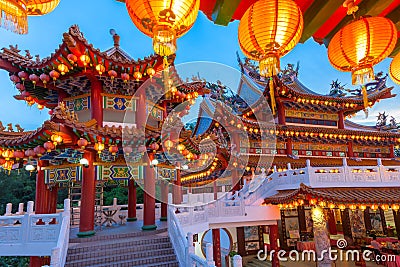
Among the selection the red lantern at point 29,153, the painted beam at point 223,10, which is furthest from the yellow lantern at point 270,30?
the red lantern at point 29,153

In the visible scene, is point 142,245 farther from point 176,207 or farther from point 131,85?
point 131,85

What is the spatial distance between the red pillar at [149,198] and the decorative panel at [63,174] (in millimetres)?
2020

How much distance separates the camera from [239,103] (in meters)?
19.2

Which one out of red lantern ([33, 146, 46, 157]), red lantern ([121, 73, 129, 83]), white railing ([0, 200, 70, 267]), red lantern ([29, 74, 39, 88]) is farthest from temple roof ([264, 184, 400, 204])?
red lantern ([29, 74, 39, 88])

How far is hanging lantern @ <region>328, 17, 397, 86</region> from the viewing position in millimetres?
2623

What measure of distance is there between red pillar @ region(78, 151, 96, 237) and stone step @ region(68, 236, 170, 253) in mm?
582

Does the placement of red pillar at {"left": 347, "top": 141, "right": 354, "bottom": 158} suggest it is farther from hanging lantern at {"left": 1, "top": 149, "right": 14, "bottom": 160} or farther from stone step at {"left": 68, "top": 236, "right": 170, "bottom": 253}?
hanging lantern at {"left": 1, "top": 149, "right": 14, "bottom": 160}

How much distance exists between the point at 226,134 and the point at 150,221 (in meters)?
10.1

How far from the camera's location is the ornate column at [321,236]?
34.4ft

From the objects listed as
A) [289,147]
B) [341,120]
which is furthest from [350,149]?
[289,147]

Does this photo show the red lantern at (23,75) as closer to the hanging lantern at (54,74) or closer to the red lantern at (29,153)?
the hanging lantern at (54,74)

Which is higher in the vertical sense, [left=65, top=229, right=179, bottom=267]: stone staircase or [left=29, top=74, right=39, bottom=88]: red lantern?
[left=29, top=74, right=39, bottom=88]: red lantern

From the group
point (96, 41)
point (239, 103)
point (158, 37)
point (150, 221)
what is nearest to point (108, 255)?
point (150, 221)

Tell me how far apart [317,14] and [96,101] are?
7.42 metres
